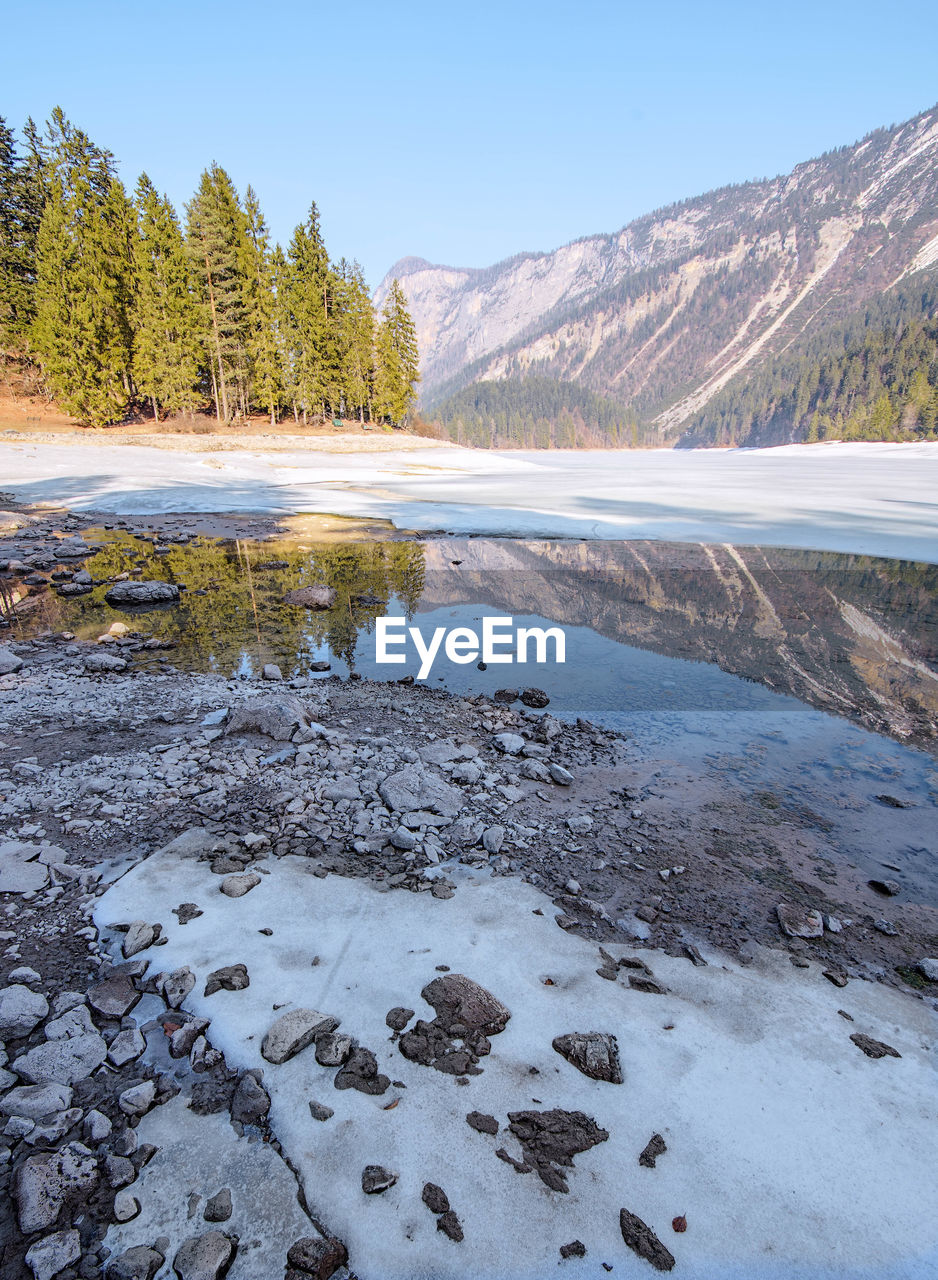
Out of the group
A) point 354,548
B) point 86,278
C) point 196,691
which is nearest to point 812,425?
point 86,278

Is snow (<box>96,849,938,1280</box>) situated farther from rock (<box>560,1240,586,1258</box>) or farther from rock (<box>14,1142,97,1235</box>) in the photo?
rock (<box>14,1142,97,1235</box>)

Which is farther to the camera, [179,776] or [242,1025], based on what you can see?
[179,776]

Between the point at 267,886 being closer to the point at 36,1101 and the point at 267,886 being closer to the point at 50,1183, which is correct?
the point at 36,1101

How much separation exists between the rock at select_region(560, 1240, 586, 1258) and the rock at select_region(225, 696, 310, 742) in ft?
11.8

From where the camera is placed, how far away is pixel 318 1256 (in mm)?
1663

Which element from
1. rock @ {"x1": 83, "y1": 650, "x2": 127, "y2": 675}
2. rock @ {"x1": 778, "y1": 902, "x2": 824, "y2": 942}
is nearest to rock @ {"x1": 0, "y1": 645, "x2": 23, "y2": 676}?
rock @ {"x1": 83, "y1": 650, "x2": 127, "y2": 675}

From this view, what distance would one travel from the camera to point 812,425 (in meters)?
112

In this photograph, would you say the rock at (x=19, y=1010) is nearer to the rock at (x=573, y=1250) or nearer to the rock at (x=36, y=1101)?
the rock at (x=36, y=1101)

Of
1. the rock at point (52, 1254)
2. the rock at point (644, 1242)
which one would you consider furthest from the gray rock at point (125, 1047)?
the rock at point (644, 1242)

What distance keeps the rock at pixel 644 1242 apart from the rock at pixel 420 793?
2274 millimetres

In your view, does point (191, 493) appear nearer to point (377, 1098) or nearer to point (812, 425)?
point (377, 1098)

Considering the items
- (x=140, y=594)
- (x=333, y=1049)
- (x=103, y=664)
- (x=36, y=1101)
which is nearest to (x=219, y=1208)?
(x=333, y=1049)

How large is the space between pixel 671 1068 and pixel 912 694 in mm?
5465

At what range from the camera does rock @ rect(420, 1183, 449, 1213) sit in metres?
1.80
